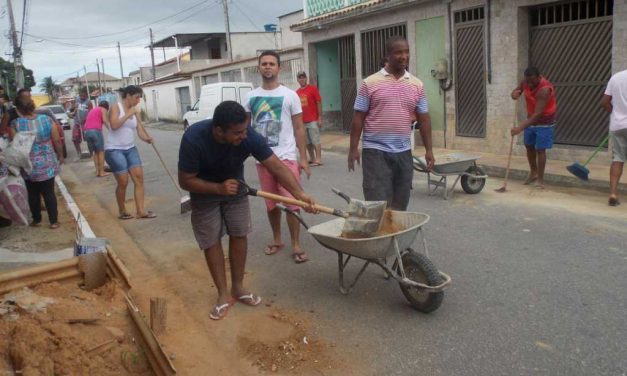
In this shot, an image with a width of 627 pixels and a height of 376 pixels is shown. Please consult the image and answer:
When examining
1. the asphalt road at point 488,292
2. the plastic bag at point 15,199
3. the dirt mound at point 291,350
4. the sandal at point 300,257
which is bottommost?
the dirt mound at point 291,350

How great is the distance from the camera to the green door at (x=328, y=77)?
1836cm

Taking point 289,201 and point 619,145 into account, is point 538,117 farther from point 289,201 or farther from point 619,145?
point 289,201

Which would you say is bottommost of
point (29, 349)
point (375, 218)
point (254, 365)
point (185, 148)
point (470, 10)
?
point (254, 365)

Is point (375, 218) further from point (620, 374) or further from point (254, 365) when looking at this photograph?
point (620, 374)

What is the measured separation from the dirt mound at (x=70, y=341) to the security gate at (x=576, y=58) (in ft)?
29.5

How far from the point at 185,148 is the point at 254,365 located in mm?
1509

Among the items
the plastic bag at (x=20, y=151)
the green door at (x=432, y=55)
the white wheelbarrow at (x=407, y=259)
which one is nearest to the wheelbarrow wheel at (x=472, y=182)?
the white wheelbarrow at (x=407, y=259)

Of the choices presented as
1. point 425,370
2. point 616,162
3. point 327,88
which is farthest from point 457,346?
point 327,88

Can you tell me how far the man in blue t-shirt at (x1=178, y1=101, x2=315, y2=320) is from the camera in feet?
12.3

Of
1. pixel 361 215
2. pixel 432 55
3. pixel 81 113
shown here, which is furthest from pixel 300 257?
pixel 81 113

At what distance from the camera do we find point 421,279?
396 cm

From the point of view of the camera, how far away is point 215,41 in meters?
45.2

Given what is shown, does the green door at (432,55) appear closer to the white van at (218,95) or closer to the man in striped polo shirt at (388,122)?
the white van at (218,95)

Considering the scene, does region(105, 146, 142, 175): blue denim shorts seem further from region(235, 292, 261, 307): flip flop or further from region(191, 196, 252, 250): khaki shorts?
region(235, 292, 261, 307): flip flop
